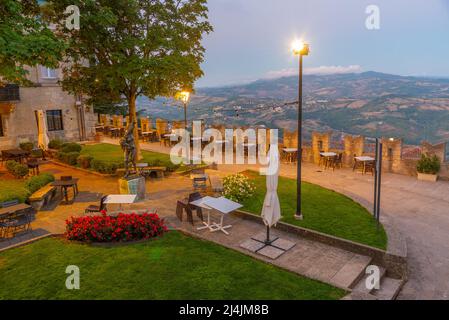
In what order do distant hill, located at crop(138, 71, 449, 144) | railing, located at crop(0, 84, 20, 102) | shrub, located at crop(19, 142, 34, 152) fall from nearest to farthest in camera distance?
shrub, located at crop(19, 142, 34, 152) < railing, located at crop(0, 84, 20, 102) < distant hill, located at crop(138, 71, 449, 144)

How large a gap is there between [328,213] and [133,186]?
23.4 ft

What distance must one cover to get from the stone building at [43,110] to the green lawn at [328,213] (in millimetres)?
16957

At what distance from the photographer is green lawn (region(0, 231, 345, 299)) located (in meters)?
6.59

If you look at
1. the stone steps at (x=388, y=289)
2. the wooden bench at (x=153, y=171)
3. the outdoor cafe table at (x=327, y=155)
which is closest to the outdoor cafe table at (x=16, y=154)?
the wooden bench at (x=153, y=171)

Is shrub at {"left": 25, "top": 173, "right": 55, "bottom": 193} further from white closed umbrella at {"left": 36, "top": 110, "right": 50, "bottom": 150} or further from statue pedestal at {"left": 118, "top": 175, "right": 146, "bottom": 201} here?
white closed umbrella at {"left": 36, "top": 110, "right": 50, "bottom": 150}

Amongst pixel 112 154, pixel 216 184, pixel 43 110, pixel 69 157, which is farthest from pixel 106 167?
pixel 43 110

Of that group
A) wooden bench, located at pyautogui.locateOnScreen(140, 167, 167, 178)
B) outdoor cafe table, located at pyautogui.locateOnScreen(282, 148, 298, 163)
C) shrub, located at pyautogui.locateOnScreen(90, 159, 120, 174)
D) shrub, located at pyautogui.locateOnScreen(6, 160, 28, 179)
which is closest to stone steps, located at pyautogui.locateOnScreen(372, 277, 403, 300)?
wooden bench, located at pyautogui.locateOnScreen(140, 167, 167, 178)

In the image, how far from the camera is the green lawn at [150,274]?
6.59 m

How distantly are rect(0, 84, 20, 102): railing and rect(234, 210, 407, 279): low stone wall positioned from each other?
71.6 feet

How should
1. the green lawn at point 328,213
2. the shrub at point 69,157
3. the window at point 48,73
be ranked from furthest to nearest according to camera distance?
the window at point 48,73, the shrub at point 69,157, the green lawn at point 328,213

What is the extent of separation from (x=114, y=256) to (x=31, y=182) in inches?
283

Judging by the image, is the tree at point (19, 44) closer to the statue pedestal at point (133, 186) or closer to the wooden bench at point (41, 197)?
the wooden bench at point (41, 197)

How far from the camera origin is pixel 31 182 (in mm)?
13195
